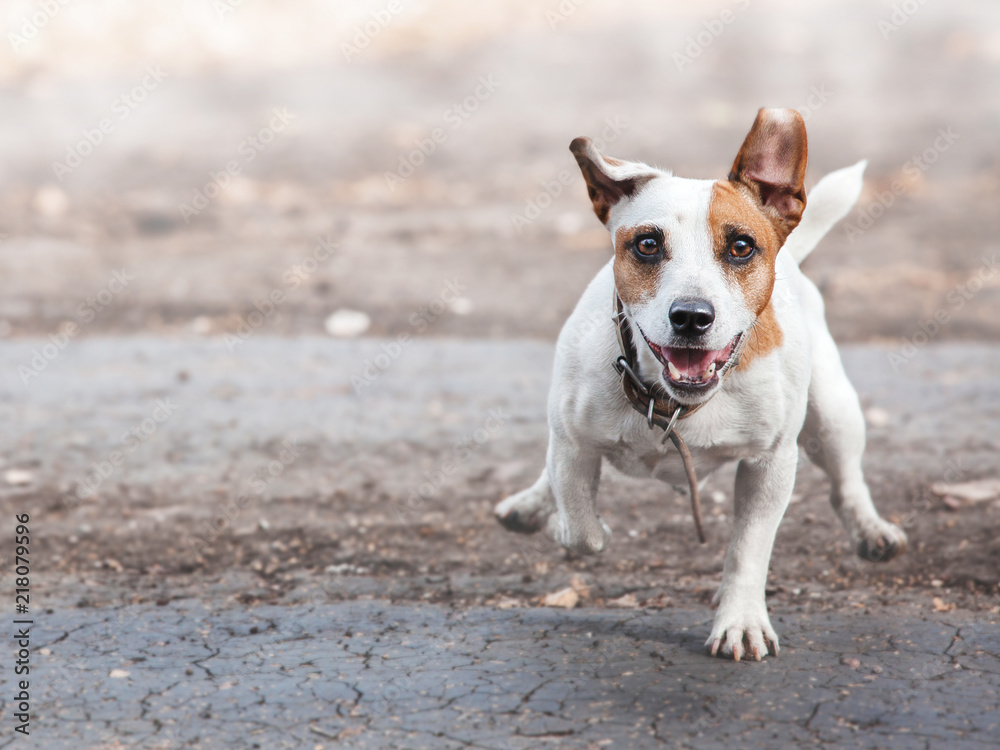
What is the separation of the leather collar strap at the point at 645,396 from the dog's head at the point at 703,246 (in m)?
0.06

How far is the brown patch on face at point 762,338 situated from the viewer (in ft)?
10.6

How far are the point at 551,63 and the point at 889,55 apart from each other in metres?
4.35

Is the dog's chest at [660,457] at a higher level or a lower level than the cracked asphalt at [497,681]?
higher

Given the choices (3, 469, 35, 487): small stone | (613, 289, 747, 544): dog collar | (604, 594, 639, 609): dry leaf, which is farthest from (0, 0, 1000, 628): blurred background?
(613, 289, 747, 544): dog collar

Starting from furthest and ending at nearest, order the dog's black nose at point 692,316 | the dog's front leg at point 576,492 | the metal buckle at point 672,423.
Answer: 1. the dog's front leg at point 576,492
2. the metal buckle at point 672,423
3. the dog's black nose at point 692,316

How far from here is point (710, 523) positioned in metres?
4.77

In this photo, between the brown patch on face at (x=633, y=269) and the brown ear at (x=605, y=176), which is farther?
the brown ear at (x=605, y=176)

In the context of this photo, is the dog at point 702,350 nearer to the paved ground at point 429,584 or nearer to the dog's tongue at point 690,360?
the dog's tongue at point 690,360

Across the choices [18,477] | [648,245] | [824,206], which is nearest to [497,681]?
[648,245]

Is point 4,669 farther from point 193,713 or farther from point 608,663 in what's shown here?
point 608,663

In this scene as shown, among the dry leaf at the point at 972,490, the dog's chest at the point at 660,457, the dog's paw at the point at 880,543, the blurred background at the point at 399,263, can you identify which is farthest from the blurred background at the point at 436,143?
the dog's chest at the point at 660,457

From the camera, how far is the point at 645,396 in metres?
3.21

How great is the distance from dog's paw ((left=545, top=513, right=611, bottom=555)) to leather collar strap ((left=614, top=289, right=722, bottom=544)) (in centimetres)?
53

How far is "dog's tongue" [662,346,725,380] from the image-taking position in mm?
2984
